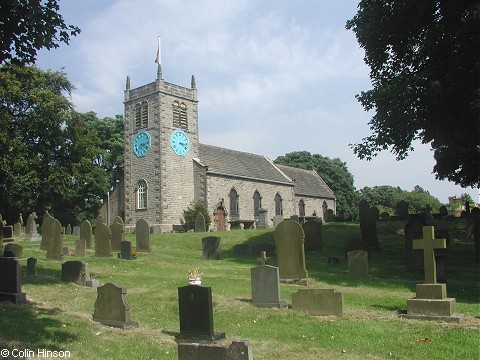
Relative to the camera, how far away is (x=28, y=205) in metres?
37.5

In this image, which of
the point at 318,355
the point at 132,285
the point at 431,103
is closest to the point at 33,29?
the point at 132,285

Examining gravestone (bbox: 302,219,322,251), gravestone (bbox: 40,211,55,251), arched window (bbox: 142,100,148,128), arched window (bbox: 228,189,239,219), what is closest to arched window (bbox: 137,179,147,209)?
arched window (bbox: 142,100,148,128)

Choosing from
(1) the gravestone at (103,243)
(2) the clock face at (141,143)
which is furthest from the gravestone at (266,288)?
(2) the clock face at (141,143)

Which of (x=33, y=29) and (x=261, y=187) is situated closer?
(x=33, y=29)

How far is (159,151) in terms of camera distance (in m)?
37.3

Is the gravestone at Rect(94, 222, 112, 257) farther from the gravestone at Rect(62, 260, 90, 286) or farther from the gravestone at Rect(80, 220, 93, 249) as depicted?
the gravestone at Rect(62, 260, 90, 286)

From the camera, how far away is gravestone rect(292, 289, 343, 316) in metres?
9.27

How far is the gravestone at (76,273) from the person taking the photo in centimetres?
1228

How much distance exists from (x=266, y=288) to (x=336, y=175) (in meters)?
60.3

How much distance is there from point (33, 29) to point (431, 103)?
1125 cm

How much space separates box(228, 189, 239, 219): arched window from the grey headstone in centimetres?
3040

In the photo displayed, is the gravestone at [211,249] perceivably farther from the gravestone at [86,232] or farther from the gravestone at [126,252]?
the gravestone at [86,232]

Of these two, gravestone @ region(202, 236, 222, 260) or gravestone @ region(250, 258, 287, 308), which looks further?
gravestone @ region(202, 236, 222, 260)

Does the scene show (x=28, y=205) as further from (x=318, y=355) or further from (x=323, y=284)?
(x=318, y=355)
